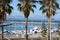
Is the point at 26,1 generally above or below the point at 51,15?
above

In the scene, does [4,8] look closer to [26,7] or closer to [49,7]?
[26,7]

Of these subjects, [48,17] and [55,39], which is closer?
[48,17]

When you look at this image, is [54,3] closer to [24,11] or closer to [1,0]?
[24,11]

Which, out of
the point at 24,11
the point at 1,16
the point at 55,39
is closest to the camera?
the point at 1,16

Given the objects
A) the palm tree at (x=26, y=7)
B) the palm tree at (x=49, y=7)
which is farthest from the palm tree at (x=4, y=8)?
the palm tree at (x=49, y=7)

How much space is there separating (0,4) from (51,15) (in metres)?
7.85

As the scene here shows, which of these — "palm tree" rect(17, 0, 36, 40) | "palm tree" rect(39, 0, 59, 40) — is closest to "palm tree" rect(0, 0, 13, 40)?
"palm tree" rect(17, 0, 36, 40)

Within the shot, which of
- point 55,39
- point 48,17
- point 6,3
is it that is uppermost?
point 6,3

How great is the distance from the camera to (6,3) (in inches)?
1225

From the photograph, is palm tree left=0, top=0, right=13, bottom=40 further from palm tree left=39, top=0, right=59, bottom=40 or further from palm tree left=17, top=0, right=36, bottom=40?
palm tree left=39, top=0, right=59, bottom=40

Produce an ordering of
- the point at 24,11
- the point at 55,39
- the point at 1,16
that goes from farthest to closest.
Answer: the point at 55,39, the point at 24,11, the point at 1,16

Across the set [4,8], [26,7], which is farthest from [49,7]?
[4,8]

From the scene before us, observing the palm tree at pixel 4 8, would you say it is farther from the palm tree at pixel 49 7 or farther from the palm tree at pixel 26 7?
the palm tree at pixel 49 7

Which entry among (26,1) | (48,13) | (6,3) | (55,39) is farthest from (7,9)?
(55,39)
